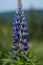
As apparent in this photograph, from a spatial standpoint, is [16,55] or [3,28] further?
[3,28]

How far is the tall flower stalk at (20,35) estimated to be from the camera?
42.0 inches

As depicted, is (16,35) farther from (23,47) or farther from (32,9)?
(32,9)

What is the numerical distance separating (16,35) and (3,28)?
1.47ft

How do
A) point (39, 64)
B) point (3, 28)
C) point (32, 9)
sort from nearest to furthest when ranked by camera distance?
point (39, 64) < point (3, 28) < point (32, 9)

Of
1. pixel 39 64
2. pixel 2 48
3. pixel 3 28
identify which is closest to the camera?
pixel 39 64

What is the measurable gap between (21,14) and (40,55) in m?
0.17

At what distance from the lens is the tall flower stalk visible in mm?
1068

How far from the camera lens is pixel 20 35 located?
3.60 feet

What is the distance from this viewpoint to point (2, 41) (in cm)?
135

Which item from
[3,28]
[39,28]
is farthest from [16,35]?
[39,28]

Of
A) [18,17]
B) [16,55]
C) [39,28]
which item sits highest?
[18,17]

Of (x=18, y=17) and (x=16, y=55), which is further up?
(x=18, y=17)

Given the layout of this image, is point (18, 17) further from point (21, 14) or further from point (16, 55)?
point (16, 55)

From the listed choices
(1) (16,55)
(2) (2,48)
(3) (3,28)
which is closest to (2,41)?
(2) (2,48)
